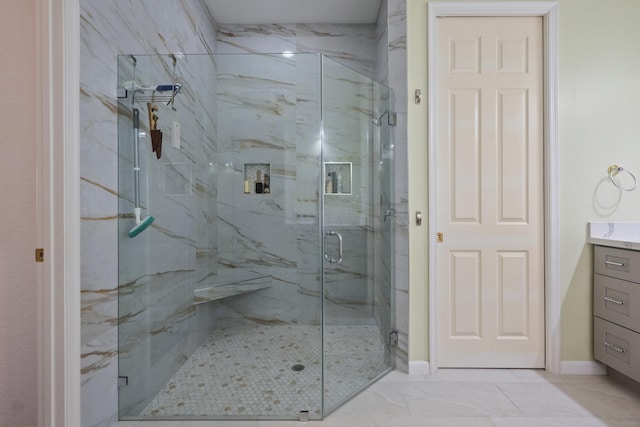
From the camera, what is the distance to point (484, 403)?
5.96 feet

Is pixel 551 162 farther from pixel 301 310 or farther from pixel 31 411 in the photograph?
pixel 31 411

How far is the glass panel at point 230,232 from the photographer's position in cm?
180

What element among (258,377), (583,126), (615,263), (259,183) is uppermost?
(583,126)

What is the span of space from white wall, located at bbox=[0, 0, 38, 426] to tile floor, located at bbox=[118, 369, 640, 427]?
623 millimetres

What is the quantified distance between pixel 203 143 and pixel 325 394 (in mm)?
1619

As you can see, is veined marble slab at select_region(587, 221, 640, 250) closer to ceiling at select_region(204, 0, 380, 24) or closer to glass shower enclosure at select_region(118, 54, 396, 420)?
glass shower enclosure at select_region(118, 54, 396, 420)

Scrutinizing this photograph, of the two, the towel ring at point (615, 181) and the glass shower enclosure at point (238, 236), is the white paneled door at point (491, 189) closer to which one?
the towel ring at point (615, 181)

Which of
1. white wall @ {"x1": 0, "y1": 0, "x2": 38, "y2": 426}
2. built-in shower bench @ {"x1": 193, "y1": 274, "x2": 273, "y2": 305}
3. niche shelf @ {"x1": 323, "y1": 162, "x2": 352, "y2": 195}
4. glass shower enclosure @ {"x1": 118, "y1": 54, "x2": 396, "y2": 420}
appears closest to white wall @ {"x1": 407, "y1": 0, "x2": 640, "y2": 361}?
niche shelf @ {"x1": 323, "y1": 162, "x2": 352, "y2": 195}

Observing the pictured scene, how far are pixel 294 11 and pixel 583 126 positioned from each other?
8.29 feet

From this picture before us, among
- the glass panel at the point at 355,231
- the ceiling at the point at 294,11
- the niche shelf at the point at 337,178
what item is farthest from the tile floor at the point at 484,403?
the ceiling at the point at 294,11

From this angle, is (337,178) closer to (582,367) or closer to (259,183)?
(259,183)

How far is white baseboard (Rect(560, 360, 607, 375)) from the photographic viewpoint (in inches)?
84.0

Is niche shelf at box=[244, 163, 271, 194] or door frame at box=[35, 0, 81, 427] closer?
door frame at box=[35, 0, 81, 427]

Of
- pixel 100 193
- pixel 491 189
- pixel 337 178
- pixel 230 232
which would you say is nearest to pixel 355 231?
pixel 337 178
